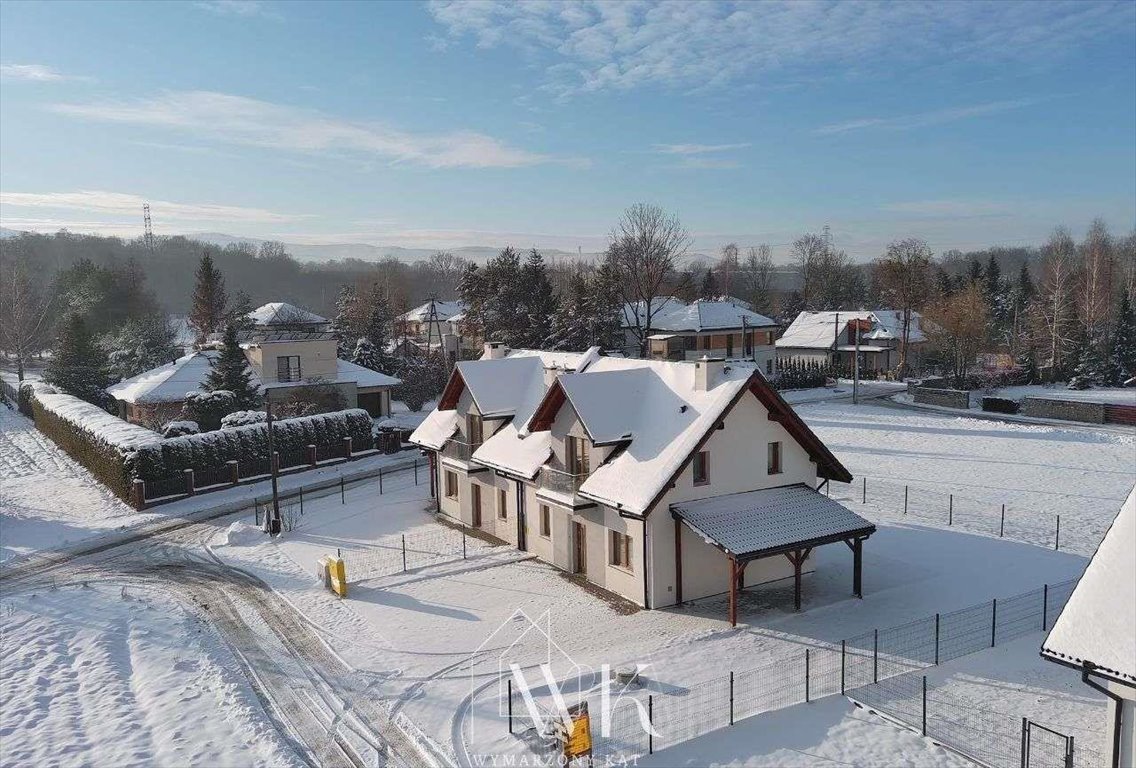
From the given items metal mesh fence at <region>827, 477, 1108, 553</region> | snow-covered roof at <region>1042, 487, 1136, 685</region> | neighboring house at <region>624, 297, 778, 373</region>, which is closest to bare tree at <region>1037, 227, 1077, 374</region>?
neighboring house at <region>624, 297, 778, 373</region>

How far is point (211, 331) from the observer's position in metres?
79.0

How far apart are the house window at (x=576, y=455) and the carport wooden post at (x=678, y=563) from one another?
4035 mm

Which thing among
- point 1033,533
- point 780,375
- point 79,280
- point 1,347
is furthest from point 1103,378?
point 1,347

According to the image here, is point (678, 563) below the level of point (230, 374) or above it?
below

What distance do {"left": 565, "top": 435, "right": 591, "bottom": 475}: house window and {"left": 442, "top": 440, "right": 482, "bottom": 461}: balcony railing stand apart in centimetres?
631

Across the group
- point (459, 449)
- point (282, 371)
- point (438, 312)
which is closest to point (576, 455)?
point (459, 449)

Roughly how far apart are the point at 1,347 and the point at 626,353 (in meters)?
69.3

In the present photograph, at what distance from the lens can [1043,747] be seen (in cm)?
1513

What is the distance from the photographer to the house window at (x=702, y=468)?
2366 cm

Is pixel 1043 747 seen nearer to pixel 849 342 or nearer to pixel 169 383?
pixel 169 383

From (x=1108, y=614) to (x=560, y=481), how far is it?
52.4 feet

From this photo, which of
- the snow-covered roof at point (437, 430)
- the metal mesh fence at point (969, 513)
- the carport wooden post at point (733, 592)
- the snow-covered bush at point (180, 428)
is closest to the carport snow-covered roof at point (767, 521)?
the carport wooden post at point (733, 592)

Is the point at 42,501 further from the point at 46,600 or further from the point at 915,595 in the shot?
the point at 915,595

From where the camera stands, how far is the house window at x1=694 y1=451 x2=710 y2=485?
77.6 feet
